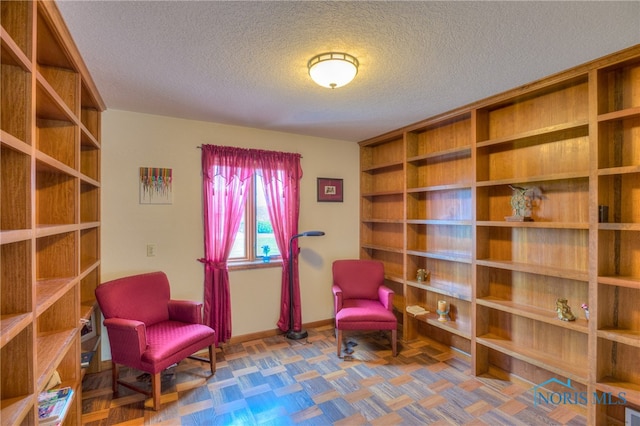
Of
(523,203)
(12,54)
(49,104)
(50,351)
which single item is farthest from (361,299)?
(12,54)

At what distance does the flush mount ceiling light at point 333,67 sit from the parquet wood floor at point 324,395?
2.29 meters

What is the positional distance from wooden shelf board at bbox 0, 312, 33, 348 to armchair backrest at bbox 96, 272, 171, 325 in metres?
1.31

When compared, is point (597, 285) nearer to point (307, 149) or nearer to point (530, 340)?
point (530, 340)

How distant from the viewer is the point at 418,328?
350 centimetres

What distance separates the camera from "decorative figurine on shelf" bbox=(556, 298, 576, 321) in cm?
213

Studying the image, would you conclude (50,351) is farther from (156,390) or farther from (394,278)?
(394,278)

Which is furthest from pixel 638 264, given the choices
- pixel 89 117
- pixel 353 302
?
pixel 89 117

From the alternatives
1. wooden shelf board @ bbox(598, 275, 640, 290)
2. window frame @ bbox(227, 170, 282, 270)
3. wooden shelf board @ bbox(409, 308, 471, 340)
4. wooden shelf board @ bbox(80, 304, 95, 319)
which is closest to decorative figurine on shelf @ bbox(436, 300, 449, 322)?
wooden shelf board @ bbox(409, 308, 471, 340)

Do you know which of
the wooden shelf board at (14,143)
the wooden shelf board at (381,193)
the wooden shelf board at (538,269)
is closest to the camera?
the wooden shelf board at (14,143)

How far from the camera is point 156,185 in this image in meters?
2.96

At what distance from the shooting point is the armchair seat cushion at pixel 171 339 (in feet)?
7.08

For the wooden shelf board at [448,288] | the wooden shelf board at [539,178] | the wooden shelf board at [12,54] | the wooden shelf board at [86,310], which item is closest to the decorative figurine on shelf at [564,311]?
the wooden shelf board at [448,288]

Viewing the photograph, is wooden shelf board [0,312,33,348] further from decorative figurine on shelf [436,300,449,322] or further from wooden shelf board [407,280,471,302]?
decorative figurine on shelf [436,300,449,322]

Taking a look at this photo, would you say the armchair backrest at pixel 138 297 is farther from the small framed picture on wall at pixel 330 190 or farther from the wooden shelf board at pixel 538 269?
the wooden shelf board at pixel 538 269
